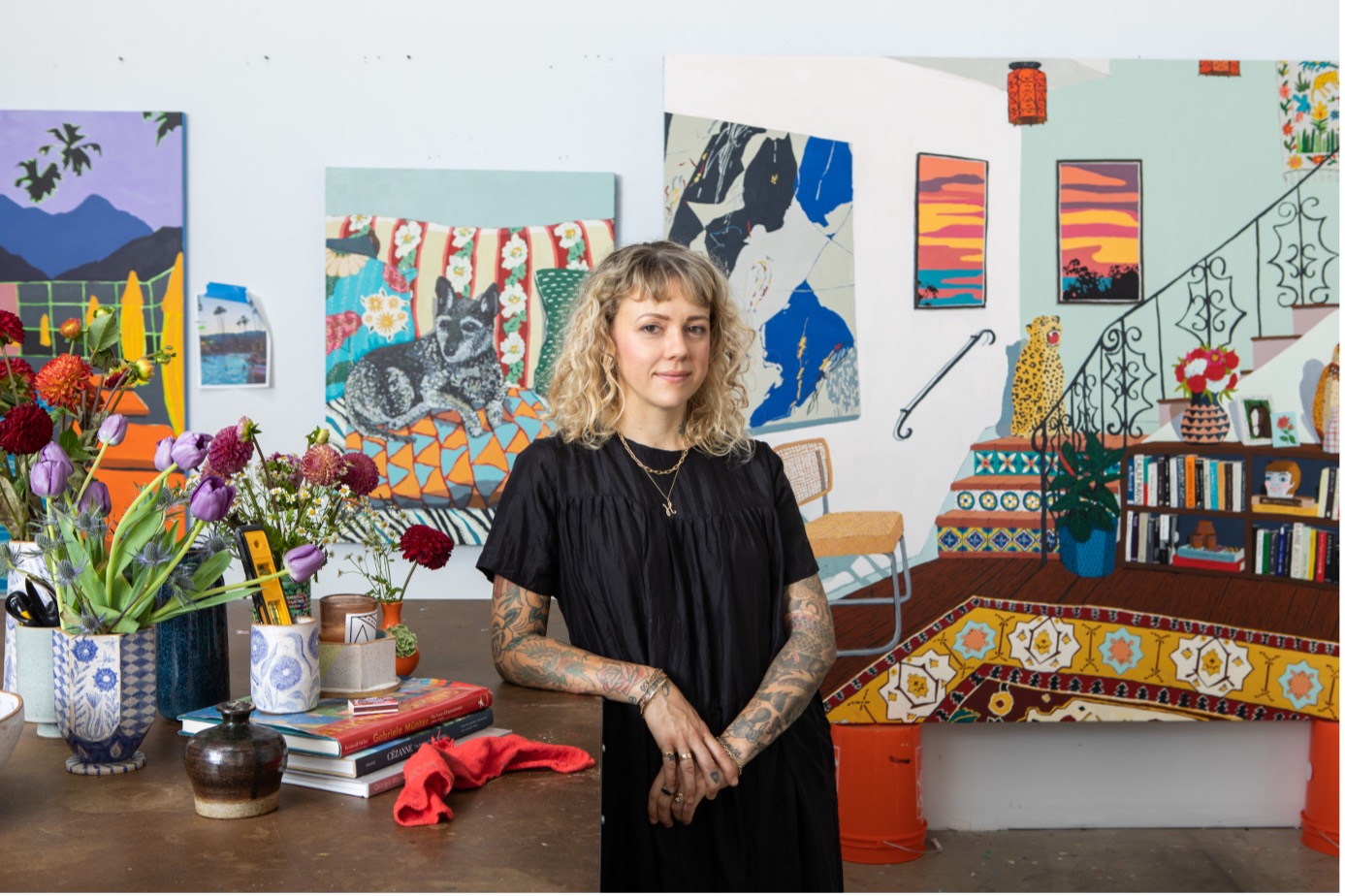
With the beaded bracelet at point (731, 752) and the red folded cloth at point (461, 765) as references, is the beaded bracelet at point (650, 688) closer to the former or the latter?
the beaded bracelet at point (731, 752)

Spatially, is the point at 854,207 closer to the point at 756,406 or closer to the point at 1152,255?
the point at 756,406

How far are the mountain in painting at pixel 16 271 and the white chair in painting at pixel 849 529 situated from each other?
221cm

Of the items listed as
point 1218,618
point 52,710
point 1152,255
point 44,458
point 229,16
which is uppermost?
point 229,16

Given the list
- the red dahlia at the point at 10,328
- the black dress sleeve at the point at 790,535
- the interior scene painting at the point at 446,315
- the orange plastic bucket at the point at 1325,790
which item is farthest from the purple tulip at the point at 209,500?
the orange plastic bucket at the point at 1325,790

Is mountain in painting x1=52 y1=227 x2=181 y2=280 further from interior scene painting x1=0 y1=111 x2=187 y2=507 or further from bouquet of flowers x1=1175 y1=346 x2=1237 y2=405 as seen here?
bouquet of flowers x1=1175 y1=346 x2=1237 y2=405

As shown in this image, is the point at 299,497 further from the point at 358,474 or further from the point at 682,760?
the point at 682,760

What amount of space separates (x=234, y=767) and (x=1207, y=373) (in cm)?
311

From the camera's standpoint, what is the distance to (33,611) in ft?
4.46

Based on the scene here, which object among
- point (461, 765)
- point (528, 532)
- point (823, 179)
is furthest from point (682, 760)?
point (823, 179)

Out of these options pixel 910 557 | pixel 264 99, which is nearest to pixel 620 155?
pixel 264 99

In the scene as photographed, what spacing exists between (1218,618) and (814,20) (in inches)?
85.4

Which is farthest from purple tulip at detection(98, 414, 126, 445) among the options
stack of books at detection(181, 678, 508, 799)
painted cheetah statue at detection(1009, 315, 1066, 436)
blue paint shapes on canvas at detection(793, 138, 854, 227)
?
painted cheetah statue at detection(1009, 315, 1066, 436)

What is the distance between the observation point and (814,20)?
3.37 metres

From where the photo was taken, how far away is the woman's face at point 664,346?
1869 mm
